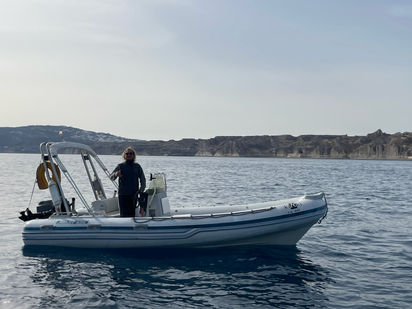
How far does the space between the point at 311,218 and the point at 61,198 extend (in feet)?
23.8

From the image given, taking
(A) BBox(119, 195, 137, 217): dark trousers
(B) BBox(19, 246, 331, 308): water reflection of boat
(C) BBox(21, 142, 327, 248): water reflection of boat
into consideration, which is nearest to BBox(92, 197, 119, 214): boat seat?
(C) BBox(21, 142, 327, 248): water reflection of boat

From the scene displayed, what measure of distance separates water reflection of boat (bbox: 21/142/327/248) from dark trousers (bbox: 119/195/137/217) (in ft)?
0.78

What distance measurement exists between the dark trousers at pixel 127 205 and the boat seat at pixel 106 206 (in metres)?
0.96

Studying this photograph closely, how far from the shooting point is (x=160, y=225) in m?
11.2

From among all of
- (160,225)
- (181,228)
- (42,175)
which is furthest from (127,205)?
(42,175)

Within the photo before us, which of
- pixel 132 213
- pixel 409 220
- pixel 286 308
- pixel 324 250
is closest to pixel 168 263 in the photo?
pixel 132 213

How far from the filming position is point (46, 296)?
329 inches

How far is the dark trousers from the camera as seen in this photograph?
11.5 meters

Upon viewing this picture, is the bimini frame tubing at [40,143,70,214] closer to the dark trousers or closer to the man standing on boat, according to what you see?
the dark trousers

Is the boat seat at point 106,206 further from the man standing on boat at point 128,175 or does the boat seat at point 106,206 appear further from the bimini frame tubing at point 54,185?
the man standing on boat at point 128,175

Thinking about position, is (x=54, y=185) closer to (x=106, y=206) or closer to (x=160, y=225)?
(x=106, y=206)

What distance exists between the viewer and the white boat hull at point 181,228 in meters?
11.2

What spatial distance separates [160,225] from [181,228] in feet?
1.90

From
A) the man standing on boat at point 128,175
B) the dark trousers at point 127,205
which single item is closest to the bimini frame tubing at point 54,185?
the dark trousers at point 127,205
